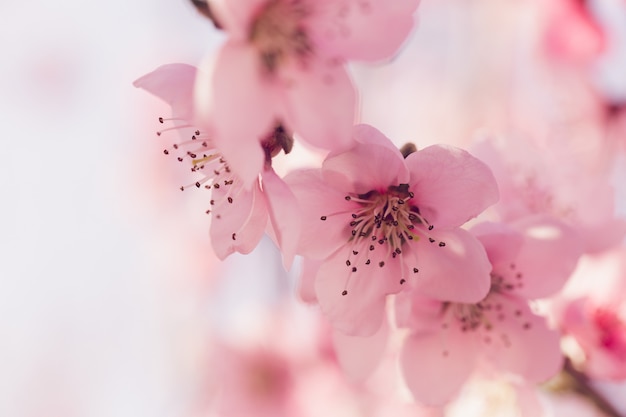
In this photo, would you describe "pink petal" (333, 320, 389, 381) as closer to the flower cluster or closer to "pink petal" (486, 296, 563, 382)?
the flower cluster

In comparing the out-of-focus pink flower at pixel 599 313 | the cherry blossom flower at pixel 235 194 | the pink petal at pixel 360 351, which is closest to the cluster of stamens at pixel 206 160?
the cherry blossom flower at pixel 235 194

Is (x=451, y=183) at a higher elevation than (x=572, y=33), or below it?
higher

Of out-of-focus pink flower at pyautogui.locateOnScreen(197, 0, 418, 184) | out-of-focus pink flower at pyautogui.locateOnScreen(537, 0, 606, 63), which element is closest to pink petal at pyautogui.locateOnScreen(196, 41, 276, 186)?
out-of-focus pink flower at pyautogui.locateOnScreen(197, 0, 418, 184)

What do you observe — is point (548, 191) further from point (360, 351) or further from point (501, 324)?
point (360, 351)

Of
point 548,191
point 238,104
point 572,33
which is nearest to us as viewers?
point 238,104

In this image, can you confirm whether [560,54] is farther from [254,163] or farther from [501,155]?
[254,163]

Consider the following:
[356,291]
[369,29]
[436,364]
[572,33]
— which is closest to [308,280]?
[356,291]
